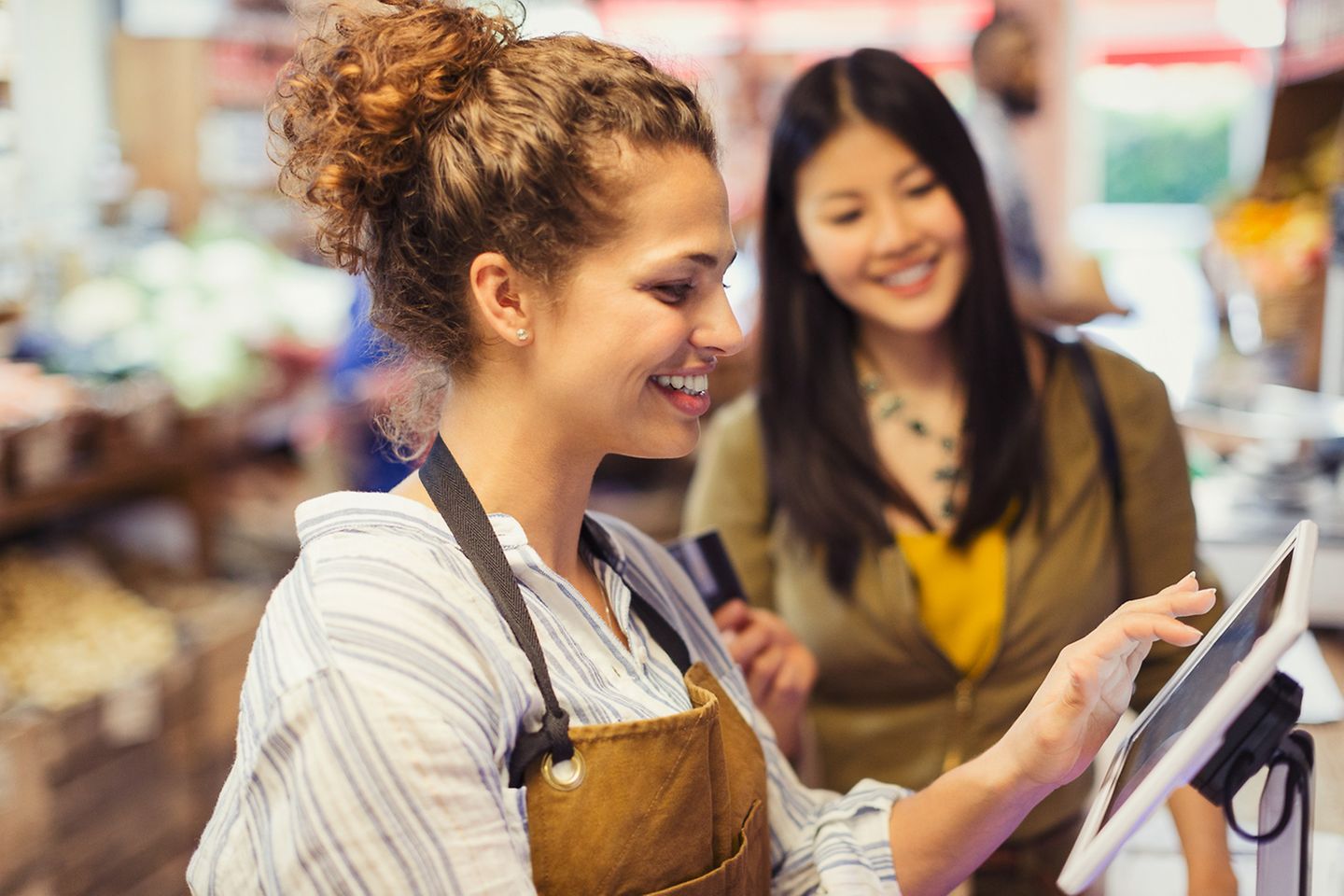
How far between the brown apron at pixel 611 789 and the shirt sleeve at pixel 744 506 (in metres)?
0.76

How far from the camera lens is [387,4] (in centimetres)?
123

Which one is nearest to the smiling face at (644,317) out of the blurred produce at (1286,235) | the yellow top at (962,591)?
the yellow top at (962,591)

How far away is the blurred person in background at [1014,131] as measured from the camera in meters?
4.16

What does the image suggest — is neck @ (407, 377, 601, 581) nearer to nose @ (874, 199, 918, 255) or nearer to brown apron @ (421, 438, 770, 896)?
brown apron @ (421, 438, 770, 896)

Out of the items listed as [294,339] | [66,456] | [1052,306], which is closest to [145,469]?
[66,456]

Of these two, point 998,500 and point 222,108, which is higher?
point 222,108

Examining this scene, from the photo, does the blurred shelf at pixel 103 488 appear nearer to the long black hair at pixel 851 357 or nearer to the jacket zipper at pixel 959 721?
the long black hair at pixel 851 357

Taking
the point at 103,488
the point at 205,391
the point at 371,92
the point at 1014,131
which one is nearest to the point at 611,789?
the point at 371,92

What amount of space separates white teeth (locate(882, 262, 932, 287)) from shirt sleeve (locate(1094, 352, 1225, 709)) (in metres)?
0.29

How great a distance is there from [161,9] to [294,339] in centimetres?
218

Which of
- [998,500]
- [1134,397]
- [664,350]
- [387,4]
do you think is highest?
[387,4]

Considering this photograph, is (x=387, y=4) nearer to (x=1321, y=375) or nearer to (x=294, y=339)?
(x=1321, y=375)

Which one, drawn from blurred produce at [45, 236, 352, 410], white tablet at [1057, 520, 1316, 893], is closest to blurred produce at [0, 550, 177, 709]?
blurred produce at [45, 236, 352, 410]

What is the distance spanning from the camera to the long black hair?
1822 millimetres
